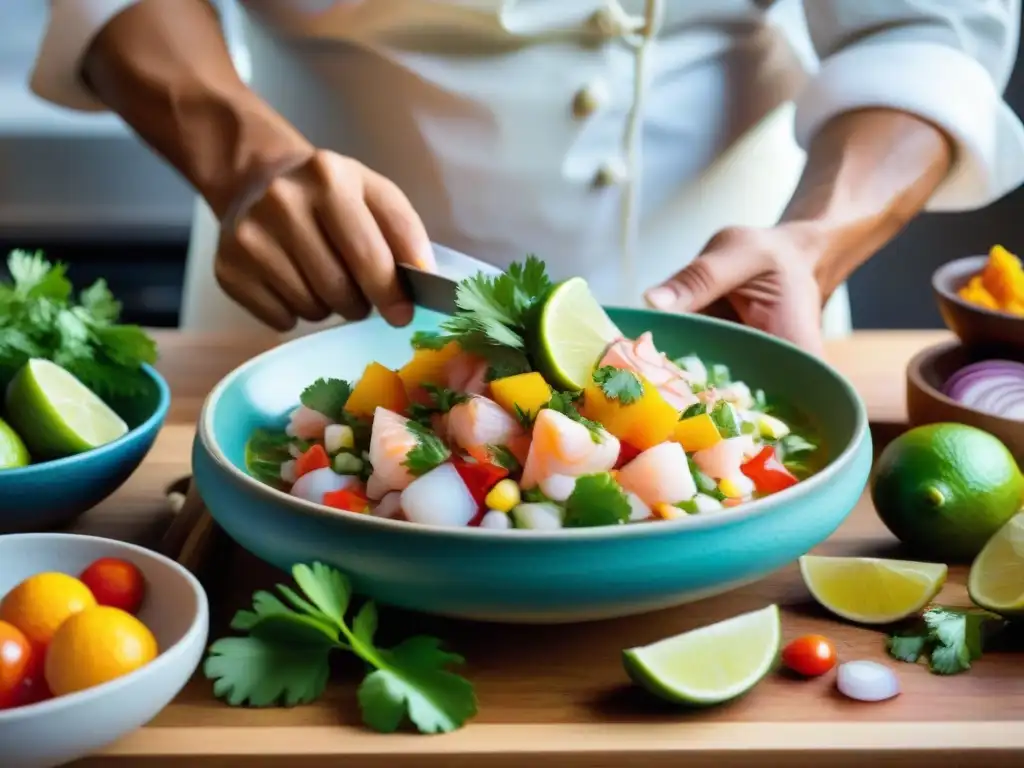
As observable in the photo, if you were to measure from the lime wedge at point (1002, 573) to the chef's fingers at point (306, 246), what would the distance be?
0.73 metres

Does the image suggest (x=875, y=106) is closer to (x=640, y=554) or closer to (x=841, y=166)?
(x=841, y=166)

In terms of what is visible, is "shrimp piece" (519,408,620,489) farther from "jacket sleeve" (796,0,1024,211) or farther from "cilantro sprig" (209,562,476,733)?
"jacket sleeve" (796,0,1024,211)

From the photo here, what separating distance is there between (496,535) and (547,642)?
0.17 m

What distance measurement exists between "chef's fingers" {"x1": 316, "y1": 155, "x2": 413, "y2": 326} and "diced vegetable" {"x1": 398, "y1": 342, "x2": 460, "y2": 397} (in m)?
0.18

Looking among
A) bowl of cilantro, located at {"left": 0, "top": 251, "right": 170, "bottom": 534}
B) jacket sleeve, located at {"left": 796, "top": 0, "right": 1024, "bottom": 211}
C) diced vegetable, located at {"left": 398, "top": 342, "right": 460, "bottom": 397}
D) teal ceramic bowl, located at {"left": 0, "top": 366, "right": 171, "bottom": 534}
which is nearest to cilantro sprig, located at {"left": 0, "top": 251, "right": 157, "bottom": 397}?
bowl of cilantro, located at {"left": 0, "top": 251, "right": 170, "bottom": 534}

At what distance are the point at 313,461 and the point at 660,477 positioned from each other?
318mm

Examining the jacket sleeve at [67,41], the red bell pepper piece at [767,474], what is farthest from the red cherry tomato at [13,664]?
the jacket sleeve at [67,41]

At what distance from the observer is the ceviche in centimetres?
94

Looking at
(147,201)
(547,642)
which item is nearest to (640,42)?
(547,642)

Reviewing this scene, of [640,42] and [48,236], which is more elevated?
[640,42]

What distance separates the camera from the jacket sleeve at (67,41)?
66.3 inches

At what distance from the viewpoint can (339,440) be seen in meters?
1.08

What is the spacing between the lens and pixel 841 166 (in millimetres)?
1829

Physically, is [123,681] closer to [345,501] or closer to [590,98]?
[345,501]
